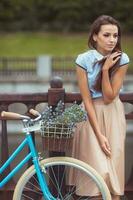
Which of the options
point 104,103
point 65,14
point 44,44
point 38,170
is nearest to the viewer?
point 38,170

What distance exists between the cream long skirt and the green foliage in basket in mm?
198

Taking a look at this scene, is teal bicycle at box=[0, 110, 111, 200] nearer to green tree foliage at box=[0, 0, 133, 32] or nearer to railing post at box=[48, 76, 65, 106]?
railing post at box=[48, 76, 65, 106]

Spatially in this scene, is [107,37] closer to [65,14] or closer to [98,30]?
[98,30]

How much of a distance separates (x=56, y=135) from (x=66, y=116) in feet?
0.49

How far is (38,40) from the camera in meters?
31.0

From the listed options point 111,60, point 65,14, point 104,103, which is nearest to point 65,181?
point 104,103

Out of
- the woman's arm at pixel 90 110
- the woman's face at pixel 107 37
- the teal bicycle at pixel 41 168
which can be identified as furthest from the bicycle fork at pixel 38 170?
the woman's face at pixel 107 37

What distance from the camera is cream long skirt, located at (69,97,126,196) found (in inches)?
158

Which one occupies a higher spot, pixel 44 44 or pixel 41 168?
pixel 44 44

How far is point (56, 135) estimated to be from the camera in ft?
12.5

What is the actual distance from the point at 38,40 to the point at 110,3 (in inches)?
218

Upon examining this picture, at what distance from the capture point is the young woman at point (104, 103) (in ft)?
13.0

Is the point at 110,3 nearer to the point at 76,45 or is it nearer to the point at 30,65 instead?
the point at 76,45

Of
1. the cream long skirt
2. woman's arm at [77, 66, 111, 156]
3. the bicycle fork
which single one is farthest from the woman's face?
the bicycle fork
